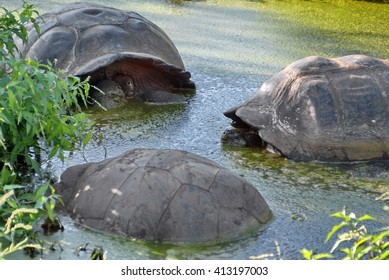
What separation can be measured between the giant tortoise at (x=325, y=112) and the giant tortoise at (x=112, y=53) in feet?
3.53

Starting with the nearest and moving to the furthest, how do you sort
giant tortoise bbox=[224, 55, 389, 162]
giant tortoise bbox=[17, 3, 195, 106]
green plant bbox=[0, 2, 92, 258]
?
1. green plant bbox=[0, 2, 92, 258]
2. giant tortoise bbox=[224, 55, 389, 162]
3. giant tortoise bbox=[17, 3, 195, 106]

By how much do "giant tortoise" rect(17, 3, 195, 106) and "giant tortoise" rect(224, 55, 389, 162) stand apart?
1.08 meters

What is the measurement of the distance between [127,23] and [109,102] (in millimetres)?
847

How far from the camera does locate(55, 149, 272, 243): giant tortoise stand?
4.07 m

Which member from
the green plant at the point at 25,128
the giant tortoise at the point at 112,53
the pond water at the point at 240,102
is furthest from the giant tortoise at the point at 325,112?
the green plant at the point at 25,128

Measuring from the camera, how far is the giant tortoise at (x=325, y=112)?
17.7 feet

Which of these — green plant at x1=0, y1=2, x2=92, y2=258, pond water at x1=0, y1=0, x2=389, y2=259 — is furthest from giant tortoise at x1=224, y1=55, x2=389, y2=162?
green plant at x1=0, y1=2, x2=92, y2=258

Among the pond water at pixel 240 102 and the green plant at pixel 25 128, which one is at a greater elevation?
the green plant at pixel 25 128

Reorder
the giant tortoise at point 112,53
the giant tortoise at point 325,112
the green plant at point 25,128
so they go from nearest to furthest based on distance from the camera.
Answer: the green plant at point 25,128 → the giant tortoise at point 325,112 → the giant tortoise at point 112,53

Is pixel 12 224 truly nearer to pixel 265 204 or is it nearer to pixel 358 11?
pixel 265 204

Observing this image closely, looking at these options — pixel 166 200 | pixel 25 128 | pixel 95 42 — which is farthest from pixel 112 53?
pixel 166 200

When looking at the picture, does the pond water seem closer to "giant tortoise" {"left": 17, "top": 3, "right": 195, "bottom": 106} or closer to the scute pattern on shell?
"giant tortoise" {"left": 17, "top": 3, "right": 195, "bottom": 106}

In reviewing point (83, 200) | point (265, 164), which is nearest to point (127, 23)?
point (265, 164)

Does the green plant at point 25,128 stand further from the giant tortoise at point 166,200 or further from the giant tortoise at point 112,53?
the giant tortoise at point 112,53
